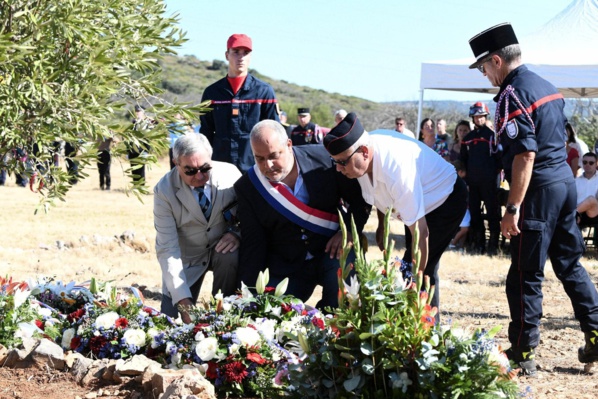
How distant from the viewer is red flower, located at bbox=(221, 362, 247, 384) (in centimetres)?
378

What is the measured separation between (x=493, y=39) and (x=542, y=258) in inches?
51.8

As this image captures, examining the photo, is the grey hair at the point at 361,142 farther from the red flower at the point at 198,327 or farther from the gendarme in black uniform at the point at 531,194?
A: the red flower at the point at 198,327

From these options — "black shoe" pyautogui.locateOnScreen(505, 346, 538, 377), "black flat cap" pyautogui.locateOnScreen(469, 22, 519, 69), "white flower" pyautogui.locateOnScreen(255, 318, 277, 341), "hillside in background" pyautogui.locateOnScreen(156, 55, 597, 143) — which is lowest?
"black shoe" pyautogui.locateOnScreen(505, 346, 538, 377)

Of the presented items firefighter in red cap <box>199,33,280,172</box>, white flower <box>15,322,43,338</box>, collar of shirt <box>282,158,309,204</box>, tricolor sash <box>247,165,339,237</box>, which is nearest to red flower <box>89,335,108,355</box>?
white flower <box>15,322,43,338</box>

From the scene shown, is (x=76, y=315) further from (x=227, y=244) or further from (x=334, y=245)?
(x=334, y=245)

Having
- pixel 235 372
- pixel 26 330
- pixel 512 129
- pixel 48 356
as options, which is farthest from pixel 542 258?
pixel 26 330

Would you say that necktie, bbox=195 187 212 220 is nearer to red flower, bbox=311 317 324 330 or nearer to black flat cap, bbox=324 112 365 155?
black flat cap, bbox=324 112 365 155

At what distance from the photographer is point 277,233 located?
5250 mm

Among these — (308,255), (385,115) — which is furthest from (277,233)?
(385,115)

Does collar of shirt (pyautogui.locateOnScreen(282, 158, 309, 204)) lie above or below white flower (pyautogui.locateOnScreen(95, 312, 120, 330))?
above

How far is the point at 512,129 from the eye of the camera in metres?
4.71

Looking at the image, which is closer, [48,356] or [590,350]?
[48,356]

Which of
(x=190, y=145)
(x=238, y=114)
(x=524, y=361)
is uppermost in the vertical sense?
(x=238, y=114)

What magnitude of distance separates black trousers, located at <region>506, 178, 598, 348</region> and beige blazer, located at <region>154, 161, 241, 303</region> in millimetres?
1868
